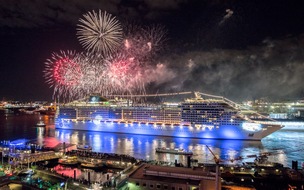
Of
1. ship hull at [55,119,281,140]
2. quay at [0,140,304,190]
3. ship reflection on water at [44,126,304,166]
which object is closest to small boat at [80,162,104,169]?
quay at [0,140,304,190]

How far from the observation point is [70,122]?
4556cm

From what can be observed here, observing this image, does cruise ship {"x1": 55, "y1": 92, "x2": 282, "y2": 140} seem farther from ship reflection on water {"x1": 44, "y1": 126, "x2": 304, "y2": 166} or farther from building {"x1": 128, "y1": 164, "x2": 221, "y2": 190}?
building {"x1": 128, "y1": 164, "x2": 221, "y2": 190}

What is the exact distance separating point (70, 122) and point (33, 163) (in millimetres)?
25828

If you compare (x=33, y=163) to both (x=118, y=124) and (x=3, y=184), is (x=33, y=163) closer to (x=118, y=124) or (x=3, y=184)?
(x=3, y=184)

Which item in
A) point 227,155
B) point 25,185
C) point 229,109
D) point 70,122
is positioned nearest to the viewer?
point 25,185

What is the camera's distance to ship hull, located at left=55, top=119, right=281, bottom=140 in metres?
31.2

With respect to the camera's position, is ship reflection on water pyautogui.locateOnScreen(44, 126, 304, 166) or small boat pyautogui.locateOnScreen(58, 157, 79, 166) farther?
ship reflection on water pyautogui.locateOnScreen(44, 126, 304, 166)

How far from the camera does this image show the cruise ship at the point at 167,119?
32000 mm

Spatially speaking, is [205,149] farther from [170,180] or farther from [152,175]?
[170,180]

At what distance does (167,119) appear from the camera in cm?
3744

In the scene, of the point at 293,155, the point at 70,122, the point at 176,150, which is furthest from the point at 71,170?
the point at 70,122

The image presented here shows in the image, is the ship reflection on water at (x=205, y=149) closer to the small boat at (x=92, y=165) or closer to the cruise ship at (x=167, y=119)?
the cruise ship at (x=167, y=119)

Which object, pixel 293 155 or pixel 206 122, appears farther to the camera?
pixel 206 122

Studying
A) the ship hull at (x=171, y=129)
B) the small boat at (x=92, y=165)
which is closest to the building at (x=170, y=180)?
the small boat at (x=92, y=165)
